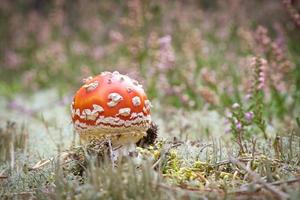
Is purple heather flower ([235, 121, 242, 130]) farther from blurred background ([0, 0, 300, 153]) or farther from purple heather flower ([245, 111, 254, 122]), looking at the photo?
blurred background ([0, 0, 300, 153])

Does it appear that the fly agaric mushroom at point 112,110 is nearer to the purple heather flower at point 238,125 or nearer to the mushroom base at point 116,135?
the mushroom base at point 116,135

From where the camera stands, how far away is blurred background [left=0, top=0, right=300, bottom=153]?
3.94 meters

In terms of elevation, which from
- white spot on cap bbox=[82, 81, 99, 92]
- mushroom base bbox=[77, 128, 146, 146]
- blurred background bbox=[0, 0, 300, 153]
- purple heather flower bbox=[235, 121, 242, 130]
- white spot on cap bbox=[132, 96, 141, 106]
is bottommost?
mushroom base bbox=[77, 128, 146, 146]

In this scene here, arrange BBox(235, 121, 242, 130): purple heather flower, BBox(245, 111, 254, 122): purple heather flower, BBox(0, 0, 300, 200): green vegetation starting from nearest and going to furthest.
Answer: BBox(0, 0, 300, 200): green vegetation → BBox(235, 121, 242, 130): purple heather flower → BBox(245, 111, 254, 122): purple heather flower

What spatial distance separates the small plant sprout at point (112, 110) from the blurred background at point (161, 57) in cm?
85

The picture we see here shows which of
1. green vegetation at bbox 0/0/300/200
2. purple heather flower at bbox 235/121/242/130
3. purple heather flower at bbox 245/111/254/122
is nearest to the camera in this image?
green vegetation at bbox 0/0/300/200

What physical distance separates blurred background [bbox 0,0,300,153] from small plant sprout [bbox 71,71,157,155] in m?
0.85

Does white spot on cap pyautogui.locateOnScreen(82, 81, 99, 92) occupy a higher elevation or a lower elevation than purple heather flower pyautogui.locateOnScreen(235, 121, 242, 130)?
higher

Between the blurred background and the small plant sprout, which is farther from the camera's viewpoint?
the blurred background

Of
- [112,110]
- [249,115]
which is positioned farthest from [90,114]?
[249,115]

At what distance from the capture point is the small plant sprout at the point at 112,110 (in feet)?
7.51

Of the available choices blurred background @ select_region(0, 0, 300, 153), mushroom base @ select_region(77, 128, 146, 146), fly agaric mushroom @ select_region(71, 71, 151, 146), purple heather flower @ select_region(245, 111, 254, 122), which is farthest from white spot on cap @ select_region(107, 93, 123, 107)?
purple heather flower @ select_region(245, 111, 254, 122)

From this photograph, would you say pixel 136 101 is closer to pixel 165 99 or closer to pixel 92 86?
pixel 92 86

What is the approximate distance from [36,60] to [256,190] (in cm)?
556
